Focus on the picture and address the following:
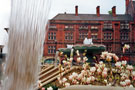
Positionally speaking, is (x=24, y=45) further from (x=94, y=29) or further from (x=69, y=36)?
(x=94, y=29)

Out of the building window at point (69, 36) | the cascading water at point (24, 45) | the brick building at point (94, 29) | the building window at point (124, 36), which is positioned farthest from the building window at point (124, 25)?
the cascading water at point (24, 45)

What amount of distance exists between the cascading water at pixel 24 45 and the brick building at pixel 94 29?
6770 millimetres

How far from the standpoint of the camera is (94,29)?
7.97 metres

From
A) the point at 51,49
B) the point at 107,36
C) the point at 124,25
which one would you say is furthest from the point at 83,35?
the point at 124,25

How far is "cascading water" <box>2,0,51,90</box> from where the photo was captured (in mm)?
531

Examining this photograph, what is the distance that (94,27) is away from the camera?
7.98 m

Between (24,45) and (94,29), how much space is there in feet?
24.8

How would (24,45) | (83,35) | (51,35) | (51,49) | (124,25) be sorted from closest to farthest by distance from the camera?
1. (24,45)
2. (51,49)
3. (51,35)
4. (83,35)
5. (124,25)

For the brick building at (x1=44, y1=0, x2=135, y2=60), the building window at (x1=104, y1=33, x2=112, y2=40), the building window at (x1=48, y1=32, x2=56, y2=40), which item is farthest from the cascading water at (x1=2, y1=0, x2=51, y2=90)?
the building window at (x1=104, y1=33, x2=112, y2=40)

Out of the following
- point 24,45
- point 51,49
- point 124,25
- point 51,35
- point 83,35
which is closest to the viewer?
point 24,45

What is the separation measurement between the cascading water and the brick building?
22.2ft

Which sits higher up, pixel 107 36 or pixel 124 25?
pixel 124 25

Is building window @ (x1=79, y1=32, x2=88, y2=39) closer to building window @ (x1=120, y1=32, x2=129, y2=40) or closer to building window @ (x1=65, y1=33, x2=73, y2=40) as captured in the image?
building window @ (x1=65, y1=33, x2=73, y2=40)

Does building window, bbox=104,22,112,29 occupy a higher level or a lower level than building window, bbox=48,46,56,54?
higher
